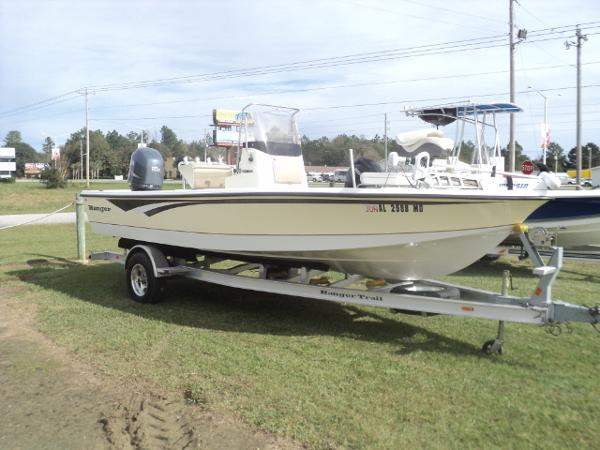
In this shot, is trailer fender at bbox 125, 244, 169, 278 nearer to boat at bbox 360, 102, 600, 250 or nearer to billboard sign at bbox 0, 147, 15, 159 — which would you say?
boat at bbox 360, 102, 600, 250

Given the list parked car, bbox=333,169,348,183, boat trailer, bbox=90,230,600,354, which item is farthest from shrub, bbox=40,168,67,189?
parked car, bbox=333,169,348,183

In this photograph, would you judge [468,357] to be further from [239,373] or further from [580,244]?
[580,244]

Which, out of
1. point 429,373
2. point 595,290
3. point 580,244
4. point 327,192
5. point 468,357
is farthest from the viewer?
point 580,244

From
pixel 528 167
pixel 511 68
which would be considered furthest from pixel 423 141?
pixel 511 68

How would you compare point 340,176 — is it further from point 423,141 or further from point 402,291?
point 423,141

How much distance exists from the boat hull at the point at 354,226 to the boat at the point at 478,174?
0.76 metres

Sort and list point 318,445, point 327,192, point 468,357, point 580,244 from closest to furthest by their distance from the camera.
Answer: point 318,445 < point 468,357 < point 327,192 < point 580,244

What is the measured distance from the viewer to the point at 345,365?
4.34 meters

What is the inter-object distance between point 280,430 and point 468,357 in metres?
1.92

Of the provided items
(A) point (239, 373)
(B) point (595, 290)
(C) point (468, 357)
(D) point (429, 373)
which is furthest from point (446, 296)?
(B) point (595, 290)

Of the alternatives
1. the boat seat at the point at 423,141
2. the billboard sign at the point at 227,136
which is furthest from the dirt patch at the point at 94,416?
the boat seat at the point at 423,141

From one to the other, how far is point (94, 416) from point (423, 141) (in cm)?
594

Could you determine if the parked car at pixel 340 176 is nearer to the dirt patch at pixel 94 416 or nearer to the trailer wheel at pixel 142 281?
the trailer wheel at pixel 142 281

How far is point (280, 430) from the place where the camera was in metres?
3.30
